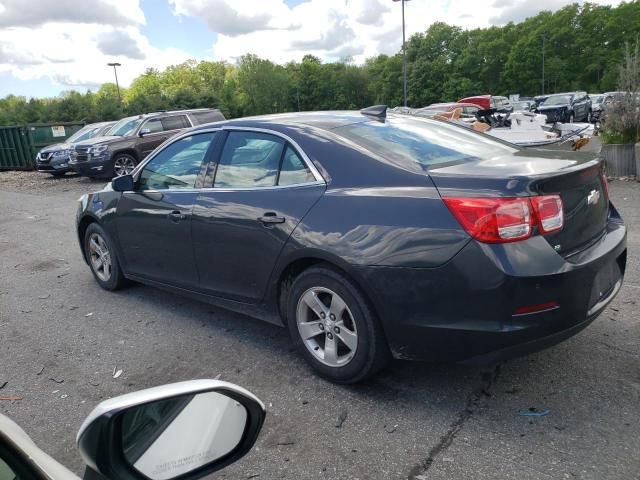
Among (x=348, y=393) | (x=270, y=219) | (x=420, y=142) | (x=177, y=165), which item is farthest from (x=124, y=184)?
(x=348, y=393)

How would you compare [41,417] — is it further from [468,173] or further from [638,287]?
[638,287]

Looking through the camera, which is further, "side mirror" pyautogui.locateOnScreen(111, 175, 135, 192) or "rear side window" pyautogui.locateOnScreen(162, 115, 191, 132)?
"rear side window" pyautogui.locateOnScreen(162, 115, 191, 132)

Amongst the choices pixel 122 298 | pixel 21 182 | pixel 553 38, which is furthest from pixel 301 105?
pixel 122 298

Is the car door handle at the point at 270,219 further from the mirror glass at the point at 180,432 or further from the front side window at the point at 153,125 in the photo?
the front side window at the point at 153,125

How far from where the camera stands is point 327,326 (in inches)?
131

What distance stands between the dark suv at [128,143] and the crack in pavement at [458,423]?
13.8m

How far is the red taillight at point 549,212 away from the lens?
274cm

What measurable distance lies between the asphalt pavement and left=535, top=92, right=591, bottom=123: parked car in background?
27656mm

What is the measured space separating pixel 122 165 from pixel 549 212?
49.5 feet

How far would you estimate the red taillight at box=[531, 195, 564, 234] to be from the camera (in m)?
2.74

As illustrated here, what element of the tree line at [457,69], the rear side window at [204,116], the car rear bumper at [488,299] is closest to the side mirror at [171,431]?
the car rear bumper at [488,299]

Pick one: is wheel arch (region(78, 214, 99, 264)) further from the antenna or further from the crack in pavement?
the crack in pavement

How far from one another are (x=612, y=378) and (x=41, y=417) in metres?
3.42

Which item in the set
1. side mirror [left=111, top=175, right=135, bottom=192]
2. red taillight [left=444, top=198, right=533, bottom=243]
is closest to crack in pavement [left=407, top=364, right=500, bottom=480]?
red taillight [left=444, top=198, right=533, bottom=243]
